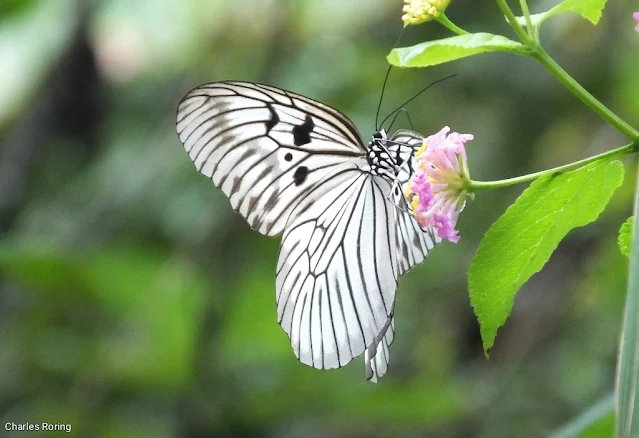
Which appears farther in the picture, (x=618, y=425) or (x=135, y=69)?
(x=135, y=69)

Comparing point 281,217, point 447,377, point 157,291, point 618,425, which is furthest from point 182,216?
point 618,425

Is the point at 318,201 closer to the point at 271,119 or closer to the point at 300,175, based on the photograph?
the point at 300,175

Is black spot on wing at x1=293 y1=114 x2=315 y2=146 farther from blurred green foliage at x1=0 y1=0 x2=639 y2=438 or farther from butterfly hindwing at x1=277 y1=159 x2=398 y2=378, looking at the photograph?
blurred green foliage at x1=0 y1=0 x2=639 y2=438

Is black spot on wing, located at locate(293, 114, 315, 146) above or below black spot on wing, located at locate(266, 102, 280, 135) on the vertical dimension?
below

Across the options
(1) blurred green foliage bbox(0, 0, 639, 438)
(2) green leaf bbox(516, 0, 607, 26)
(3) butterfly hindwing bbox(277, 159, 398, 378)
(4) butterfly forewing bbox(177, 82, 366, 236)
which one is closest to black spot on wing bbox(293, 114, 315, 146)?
(4) butterfly forewing bbox(177, 82, 366, 236)

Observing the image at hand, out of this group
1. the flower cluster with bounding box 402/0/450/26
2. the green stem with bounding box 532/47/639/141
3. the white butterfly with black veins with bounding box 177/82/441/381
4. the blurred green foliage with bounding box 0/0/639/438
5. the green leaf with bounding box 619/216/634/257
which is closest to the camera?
the green stem with bounding box 532/47/639/141

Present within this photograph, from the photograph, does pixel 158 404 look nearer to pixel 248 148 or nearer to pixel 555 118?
pixel 248 148

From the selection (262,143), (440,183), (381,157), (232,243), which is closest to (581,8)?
(440,183)

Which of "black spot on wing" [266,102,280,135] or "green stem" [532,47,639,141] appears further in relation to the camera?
"black spot on wing" [266,102,280,135]
